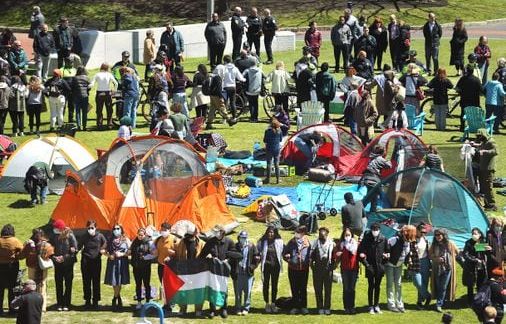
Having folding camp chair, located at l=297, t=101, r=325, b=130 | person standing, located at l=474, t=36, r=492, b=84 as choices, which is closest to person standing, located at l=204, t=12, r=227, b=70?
folding camp chair, located at l=297, t=101, r=325, b=130

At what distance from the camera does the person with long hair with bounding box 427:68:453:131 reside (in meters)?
32.2

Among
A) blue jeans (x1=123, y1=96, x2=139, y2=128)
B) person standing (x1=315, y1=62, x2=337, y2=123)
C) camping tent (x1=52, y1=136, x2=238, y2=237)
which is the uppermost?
person standing (x1=315, y1=62, x2=337, y2=123)

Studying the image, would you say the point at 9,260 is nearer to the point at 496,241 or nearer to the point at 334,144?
the point at 496,241

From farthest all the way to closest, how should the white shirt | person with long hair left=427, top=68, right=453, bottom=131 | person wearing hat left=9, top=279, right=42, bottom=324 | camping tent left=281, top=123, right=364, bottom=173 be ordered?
person with long hair left=427, top=68, right=453, bottom=131 → the white shirt → camping tent left=281, top=123, right=364, bottom=173 → person wearing hat left=9, top=279, right=42, bottom=324

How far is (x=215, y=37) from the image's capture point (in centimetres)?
3838

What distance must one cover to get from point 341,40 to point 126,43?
263 inches

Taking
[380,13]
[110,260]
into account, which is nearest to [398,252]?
[110,260]

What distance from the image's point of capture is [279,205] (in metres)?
25.3

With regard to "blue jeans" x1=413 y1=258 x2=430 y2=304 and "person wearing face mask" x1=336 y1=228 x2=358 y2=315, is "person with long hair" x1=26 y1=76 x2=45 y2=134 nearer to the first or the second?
"person wearing face mask" x1=336 y1=228 x2=358 y2=315

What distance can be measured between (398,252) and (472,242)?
133cm

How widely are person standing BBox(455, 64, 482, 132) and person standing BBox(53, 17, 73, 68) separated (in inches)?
440

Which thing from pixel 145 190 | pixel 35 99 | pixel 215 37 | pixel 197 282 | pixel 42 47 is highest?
pixel 215 37

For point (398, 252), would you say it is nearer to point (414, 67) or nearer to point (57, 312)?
point (57, 312)

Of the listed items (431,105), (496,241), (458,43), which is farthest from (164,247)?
(458,43)
